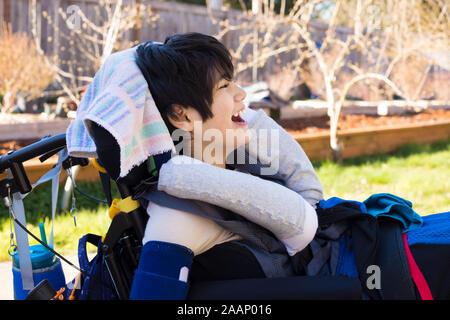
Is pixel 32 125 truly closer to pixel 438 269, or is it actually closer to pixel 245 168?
→ pixel 245 168

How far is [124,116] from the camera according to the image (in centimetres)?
126

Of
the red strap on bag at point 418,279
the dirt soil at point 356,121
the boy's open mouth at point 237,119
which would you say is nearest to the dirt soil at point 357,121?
the dirt soil at point 356,121

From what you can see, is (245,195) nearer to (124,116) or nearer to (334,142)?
(124,116)

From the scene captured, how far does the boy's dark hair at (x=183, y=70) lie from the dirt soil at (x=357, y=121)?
4.34 metres

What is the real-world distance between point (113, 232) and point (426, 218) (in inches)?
37.4

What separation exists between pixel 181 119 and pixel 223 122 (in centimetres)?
13

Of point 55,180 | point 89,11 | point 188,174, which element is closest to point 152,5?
point 89,11

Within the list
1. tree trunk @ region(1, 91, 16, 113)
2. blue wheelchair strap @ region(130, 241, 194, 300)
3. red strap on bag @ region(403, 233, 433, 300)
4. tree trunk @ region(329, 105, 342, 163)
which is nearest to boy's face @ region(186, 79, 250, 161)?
blue wheelchair strap @ region(130, 241, 194, 300)

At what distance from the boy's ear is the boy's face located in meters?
0.02

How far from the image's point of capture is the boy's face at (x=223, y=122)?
1.50 meters

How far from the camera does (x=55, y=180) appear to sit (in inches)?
66.2

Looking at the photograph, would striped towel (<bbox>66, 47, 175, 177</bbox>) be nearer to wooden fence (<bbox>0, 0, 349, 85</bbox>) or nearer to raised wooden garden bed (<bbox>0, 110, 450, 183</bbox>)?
raised wooden garden bed (<bbox>0, 110, 450, 183</bbox>)

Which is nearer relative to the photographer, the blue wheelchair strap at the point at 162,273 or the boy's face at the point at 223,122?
the blue wheelchair strap at the point at 162,273

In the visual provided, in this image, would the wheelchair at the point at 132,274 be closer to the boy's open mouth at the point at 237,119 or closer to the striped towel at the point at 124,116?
the striped towel at the point at 124,116
